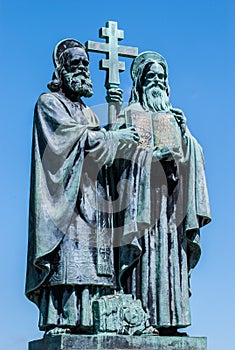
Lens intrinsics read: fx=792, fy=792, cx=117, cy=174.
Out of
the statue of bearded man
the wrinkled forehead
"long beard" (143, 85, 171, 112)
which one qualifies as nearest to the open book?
the statue of bearded man

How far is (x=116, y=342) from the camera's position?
809 cm

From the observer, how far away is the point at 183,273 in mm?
8867

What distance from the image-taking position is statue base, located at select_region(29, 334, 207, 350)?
7.92 m

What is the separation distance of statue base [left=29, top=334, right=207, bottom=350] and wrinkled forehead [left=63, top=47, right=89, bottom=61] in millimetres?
3161

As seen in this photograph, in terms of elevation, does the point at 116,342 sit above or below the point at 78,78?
below

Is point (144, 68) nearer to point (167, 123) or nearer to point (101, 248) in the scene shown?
point (167, 123)

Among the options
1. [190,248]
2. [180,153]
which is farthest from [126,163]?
[190,248]

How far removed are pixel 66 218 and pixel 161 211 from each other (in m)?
1.17

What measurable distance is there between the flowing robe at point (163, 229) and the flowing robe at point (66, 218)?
27 cm

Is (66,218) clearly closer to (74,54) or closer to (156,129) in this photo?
(156,129)

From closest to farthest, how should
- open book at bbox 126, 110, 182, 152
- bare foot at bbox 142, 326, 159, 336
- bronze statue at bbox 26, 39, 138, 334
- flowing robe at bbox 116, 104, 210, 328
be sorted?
bronze statue at bbox 26, 39, 138, 334, bare foot at bbox 142, 326, 159, 336, flowing robe at bbox 116, 104, 210, 328, open book at bbox 126, 110, 182, 152

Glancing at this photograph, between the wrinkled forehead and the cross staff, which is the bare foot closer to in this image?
the cross staff

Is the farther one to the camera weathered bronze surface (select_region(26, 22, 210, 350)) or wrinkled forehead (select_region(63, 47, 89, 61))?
wrinkled forehead (select_region(63, 47, 89, 61))

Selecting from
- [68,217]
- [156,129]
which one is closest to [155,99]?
[156,129]
